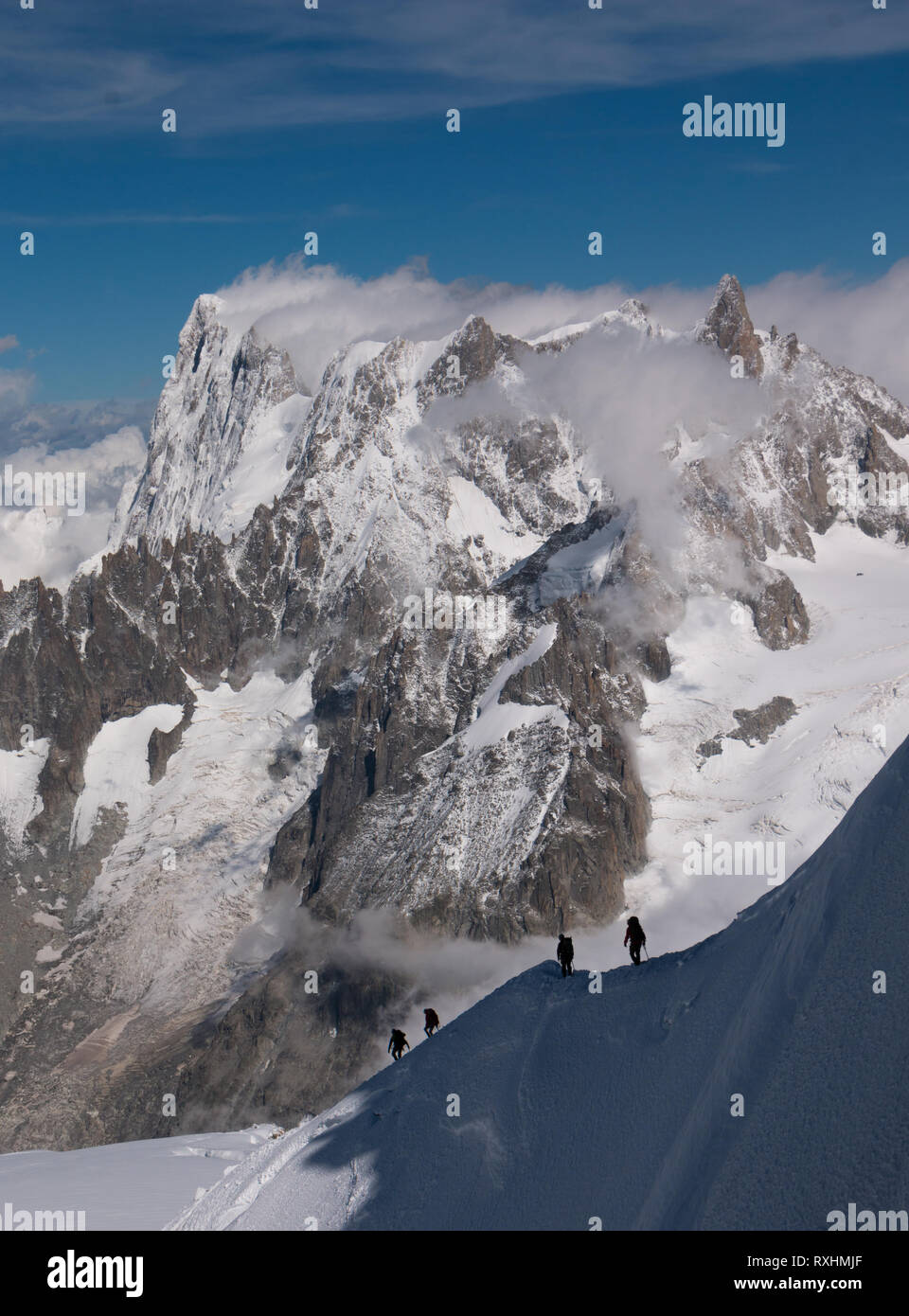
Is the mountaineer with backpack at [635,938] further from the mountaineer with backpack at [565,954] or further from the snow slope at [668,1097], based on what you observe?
the mountaineer with backpack at [565,954]

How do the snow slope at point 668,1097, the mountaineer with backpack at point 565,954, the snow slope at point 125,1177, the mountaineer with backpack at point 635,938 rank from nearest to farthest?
the snow slope at point 668,1097, the mountaineer with backpack at point 635,938, the mountaineer with backpack at point 565,954, the snow slope at point 125,1177

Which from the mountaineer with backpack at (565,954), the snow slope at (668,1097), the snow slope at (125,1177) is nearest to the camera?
the snow slope at (668,1097)

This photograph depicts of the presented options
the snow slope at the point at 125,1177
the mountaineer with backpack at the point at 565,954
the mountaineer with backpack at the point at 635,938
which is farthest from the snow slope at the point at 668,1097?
the snow slope at the point at 125,1177

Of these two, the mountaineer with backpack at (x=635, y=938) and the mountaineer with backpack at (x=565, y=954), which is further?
the mountaineer with backpack at (x=565, y=954)

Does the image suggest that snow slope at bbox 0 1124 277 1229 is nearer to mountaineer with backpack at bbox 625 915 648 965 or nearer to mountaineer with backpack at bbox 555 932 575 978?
mountaineer with backpack at bbox 555 932 575 978

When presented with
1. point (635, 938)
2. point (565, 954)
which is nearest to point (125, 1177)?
point (565, 954)

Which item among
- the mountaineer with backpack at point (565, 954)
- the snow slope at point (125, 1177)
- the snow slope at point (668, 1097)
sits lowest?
the snow slope at point (125, 1177)
